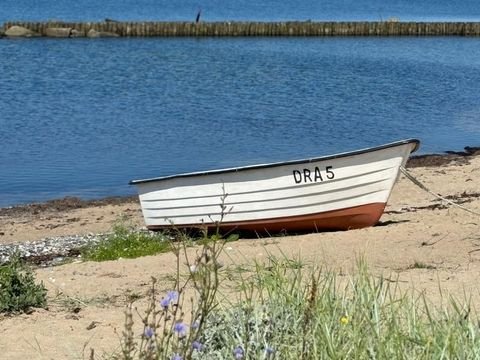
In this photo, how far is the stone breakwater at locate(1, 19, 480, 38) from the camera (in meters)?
54.5

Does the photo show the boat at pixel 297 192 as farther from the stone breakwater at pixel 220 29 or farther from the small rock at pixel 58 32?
the stone breakwater at pixel 220 29

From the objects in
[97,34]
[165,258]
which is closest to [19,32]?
[97,34]

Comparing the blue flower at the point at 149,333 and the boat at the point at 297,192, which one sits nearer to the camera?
the blue flower at the point at 149,333

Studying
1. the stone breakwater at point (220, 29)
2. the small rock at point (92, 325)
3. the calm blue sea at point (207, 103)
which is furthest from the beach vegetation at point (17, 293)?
the stone breakwater at point (220, 29)

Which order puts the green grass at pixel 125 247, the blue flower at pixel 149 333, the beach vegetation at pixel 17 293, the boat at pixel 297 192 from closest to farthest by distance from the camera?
the blue flower at pixel 149 333 → the beach vegetation at pixel 17 293 → the green grass at pixel 125 247 → the boat at pixel 297 192

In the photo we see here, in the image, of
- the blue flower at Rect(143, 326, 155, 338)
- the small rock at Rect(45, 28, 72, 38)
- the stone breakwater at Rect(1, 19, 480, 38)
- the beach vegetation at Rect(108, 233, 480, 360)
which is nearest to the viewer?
the blue flower at Rect(143, 326, 155, 338)

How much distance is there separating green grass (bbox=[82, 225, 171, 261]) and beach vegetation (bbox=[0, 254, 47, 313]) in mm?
3338

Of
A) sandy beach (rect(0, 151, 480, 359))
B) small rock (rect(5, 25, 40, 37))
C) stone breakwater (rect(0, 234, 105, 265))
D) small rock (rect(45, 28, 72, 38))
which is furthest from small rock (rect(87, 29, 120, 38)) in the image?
stone breakwater (rect(0, 234, 105, 265))

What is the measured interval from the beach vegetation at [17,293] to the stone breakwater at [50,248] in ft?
13.0

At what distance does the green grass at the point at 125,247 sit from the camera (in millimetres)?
12680

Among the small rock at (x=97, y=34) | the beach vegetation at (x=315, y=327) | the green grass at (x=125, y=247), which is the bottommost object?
the green grass at (x=125, y=247)

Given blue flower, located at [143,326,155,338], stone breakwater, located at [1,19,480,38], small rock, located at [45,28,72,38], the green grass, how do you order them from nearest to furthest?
1. blue flower, located at [143,326,155,338]
2. the green grass
3. small rock, located at [45,28,72,38]
4. stone breakwater, located at [1,19,480,38]

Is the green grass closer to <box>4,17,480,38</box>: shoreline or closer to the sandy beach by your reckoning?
the sandy beach

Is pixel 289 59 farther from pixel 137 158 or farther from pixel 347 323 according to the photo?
pixel 347 323
